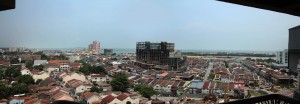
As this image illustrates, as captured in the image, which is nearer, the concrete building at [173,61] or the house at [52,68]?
the house at [52,68]

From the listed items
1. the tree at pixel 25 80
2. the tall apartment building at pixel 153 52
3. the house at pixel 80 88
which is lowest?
the house at pixel 80 88

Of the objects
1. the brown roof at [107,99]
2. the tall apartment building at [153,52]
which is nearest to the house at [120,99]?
the brown roof at [107,99]

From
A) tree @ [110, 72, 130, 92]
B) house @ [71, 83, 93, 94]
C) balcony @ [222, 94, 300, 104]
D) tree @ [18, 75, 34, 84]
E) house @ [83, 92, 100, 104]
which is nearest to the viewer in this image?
balcony @ [222, 94, 300, 104]

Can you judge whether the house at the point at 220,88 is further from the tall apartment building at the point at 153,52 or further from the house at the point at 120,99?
the tall apartment building at the point at 153,52

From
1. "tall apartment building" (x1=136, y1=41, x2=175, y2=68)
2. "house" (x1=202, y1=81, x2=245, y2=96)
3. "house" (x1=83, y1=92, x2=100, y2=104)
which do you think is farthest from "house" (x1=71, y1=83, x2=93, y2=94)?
"tall apartment building" (x1=136, y1=41, x2=175, y2=68)

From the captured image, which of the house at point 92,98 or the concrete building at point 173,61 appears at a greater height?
the concrete building at point 173,61

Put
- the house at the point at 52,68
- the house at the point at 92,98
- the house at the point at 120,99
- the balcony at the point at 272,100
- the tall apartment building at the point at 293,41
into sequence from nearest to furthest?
the balcony at the point at 272,100, the house at the point at 120,99, the house at the point at 92,98, the tall apartment building at the point at 293,41, the house at the point at 52,68

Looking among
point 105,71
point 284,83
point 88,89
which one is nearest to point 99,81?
point 88,89

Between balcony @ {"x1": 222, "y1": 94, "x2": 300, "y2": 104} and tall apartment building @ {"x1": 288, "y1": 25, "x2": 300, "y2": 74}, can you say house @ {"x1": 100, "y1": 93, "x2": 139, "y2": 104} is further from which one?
tall apartment building @ {"x1": 288, "y1": 25, "x2": 300, "y2": 74}

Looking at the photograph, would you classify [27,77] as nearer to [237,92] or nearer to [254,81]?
[237,92]

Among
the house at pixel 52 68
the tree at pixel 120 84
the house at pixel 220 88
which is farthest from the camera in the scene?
the house at pixel 52 68
